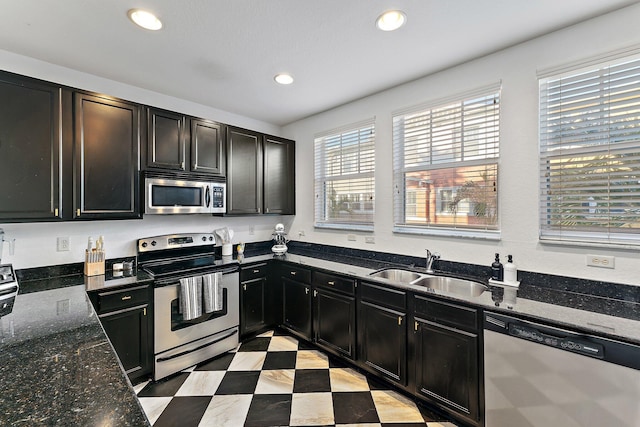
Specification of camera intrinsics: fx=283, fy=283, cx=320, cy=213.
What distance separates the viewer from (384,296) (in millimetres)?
2250

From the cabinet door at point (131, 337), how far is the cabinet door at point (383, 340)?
70.0 inches

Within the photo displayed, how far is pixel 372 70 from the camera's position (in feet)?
8.14

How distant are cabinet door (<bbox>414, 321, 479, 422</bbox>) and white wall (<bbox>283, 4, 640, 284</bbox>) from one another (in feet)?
2.48

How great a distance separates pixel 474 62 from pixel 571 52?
0.62 meters

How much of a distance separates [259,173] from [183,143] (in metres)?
0.94

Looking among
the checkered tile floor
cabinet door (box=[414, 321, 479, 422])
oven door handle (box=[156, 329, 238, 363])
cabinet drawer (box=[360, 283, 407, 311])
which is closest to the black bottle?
cabinet door (box=[414, 321, 479, 422])

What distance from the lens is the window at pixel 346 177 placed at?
3.15 meters

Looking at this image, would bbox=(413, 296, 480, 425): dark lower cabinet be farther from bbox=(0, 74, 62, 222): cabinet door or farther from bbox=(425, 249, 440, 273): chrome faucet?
bbox=(0, 74, 62, 222): cabinet door

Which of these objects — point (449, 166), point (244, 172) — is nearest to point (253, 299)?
point (244, 172)

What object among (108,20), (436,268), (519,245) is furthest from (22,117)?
(519,245)

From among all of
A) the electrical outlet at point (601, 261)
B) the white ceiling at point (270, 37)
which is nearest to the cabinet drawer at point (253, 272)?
the white ceiling at point (270, 37)

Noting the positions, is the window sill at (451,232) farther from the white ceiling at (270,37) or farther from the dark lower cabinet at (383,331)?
the white ceiling at (270,37)

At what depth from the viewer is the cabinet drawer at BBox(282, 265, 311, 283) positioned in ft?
9.57

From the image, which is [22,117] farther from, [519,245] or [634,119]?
[634,119]
